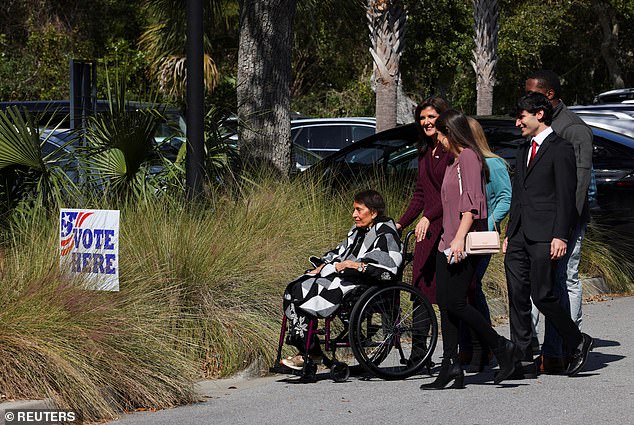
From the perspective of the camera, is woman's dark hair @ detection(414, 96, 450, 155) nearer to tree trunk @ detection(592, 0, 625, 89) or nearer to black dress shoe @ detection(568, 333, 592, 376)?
black dress shoe @ detection(568, 333, 592, 376)

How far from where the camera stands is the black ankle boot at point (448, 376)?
7773 millimetres

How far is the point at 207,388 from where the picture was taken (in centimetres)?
793

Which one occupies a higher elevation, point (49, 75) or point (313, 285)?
point (49, 75)

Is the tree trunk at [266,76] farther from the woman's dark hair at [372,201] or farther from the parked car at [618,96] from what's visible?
the parked car at [618,96]

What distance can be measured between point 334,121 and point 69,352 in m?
16.1

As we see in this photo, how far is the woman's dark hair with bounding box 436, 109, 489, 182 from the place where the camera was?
780cm

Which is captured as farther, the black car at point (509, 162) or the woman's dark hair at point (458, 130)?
the black car at point (509, 162)

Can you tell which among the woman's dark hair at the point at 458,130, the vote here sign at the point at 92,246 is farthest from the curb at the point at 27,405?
the woman's dark hair at the point at 458,130

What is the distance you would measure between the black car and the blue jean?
3.84m

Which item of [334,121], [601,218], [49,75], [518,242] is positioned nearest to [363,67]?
[49,75]

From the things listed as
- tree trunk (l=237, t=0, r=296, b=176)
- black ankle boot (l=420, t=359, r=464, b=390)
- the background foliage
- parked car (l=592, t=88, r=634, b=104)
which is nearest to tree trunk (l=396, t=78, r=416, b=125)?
the background foliage

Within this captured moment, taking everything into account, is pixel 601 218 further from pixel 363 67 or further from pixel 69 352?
pixel 363 67

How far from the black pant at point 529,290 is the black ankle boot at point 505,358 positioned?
179 millimetres

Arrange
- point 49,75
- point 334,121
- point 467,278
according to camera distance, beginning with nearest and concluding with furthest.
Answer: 1. point 467,278
2. point 334,121
3. point 49,75
